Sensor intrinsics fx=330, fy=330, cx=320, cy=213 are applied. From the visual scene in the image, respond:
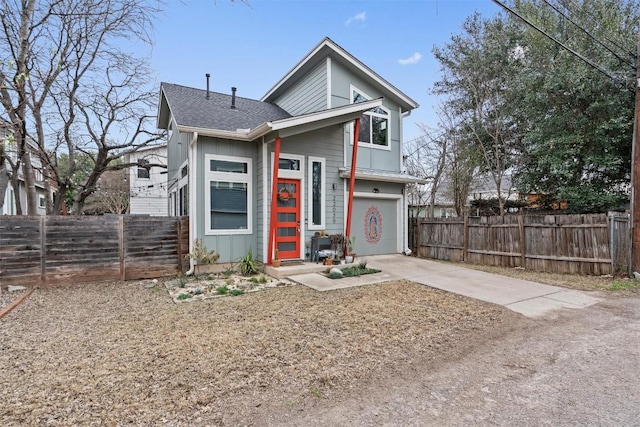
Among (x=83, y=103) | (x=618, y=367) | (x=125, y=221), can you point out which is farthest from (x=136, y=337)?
(x=83, y=103)

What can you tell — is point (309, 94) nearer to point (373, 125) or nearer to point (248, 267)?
point (373, 125)

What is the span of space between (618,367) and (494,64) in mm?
12686

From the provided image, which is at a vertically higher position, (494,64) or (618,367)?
(494,64)

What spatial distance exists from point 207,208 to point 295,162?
245cm

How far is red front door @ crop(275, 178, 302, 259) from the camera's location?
26.6 ft

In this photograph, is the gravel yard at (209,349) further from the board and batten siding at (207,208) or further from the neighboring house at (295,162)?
the neighboring house at (295,162)

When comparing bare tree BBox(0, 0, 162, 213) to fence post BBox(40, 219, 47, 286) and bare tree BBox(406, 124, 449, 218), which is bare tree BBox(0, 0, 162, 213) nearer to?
fence post BBox(40, 219, 47, 286)

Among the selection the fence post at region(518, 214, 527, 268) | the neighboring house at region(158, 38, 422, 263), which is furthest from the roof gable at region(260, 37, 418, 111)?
the fence post at region(518, 214, 527, 268)

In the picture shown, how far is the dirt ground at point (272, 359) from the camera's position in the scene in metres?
2.45

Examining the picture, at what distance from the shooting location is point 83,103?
31.8 feet

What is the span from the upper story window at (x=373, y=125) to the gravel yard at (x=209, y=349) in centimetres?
559

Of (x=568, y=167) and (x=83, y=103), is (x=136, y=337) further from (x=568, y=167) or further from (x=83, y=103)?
(x=568, y=167)

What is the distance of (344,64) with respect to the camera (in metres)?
9.82

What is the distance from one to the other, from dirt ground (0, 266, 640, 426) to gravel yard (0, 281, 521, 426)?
0.01 m
